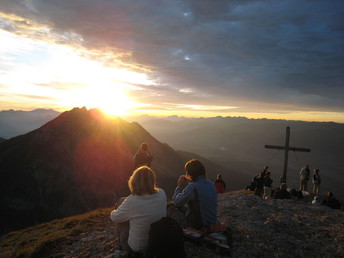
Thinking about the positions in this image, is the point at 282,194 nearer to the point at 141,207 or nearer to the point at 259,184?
the point at 259,184

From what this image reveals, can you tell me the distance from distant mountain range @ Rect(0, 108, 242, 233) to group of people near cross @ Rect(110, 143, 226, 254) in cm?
5355

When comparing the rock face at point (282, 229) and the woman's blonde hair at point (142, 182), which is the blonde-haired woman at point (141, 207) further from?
the rock face at point (282, 229)

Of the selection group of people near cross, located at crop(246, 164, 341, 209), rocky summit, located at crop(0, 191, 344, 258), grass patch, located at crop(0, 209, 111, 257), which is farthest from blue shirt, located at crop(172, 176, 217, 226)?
group of people near cross, located at crop(246, 164, 341, 209)

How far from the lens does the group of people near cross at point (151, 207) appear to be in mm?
5578

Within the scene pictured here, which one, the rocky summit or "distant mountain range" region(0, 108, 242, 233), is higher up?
the rocky summit

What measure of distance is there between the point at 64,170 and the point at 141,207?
230 feet

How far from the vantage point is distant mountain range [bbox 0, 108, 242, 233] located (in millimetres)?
56656

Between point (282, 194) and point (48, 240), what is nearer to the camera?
point (48, 240)

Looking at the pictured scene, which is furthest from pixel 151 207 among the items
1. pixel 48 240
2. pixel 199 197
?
pixel 48 240

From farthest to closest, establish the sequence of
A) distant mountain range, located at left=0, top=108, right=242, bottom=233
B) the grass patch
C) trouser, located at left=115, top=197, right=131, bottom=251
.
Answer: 1. distant mountain range, located at left=0, top=108, right=242, bottom=233
2. the grass patch
3. trouser, located at left=115, top=197, right=131, bottom=251

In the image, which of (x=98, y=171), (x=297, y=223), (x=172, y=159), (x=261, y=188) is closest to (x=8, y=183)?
(x=98, y=171)

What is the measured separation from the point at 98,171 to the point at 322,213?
69603mm

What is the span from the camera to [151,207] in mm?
5629

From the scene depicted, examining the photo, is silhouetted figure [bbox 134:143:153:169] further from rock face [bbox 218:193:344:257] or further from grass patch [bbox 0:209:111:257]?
rock face [bbox 218:193:344:257]
